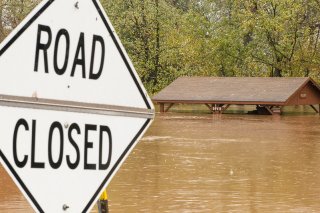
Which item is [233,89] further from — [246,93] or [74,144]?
[74,144]

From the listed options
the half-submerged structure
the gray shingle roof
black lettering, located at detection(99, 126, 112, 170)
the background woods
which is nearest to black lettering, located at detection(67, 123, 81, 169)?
black lettering, located at detection(99, 126, 112, 170)

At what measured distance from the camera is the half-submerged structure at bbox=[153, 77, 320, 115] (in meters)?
41.9

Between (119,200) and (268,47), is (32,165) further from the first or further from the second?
(268,47)

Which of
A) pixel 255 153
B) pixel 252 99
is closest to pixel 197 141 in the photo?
pixel 255 153

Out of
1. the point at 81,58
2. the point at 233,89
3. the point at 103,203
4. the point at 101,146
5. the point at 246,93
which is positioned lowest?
the point at 246,93

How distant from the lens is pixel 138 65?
5769 cm

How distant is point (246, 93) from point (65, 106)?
39.5 metres

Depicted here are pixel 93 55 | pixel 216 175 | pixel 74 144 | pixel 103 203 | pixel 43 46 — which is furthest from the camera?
pixel 216 175

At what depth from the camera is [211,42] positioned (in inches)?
2239

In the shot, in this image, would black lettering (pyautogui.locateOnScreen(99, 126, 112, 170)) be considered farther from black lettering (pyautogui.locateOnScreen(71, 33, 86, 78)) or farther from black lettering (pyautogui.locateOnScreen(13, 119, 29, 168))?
black lettering (pyautogui.locateOnScreen(13, 119, 29, 168))

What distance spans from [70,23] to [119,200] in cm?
1001

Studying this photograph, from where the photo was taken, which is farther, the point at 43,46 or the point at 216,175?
the point at 216,175

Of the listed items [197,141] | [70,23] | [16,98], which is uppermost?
[70,23]

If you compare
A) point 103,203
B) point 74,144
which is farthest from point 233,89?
point 74,144
